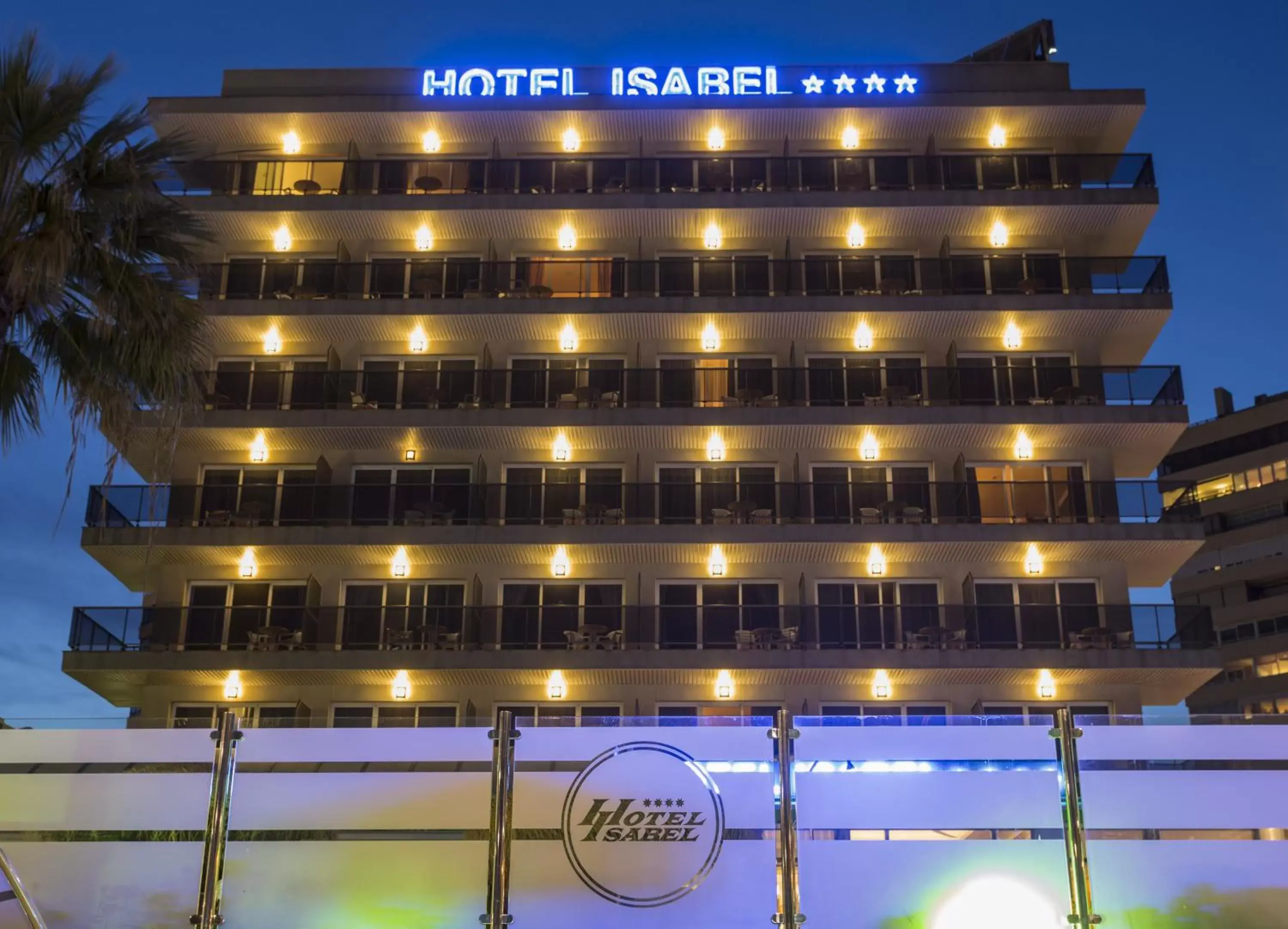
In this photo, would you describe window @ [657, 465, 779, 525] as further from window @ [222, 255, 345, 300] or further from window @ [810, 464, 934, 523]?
window @ [222, 255, 345, 300]

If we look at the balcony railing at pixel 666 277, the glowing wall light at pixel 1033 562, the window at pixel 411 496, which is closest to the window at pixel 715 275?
the balcony railing at pixel 666 277

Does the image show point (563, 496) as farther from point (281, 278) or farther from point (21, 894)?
point (21, 894)

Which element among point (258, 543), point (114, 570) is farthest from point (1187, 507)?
point (114, 570)

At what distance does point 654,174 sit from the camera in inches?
1660

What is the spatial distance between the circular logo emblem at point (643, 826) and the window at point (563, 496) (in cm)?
2780

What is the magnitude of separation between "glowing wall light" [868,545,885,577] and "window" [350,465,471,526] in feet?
35.4

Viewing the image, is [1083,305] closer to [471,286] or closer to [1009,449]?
[1009,449]

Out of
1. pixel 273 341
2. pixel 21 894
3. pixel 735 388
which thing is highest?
pixel 273 341

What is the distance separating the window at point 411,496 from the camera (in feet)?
126

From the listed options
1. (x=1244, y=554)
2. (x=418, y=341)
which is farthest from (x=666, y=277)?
(x=1244, y=554)

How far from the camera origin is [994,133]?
42938 millimetres

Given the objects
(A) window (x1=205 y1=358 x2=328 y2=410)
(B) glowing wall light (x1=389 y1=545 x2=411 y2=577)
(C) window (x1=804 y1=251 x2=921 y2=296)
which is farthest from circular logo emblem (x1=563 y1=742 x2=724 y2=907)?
(C) window (x1=804 y1=251 x2=921 y2=296)

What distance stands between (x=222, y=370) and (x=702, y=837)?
33.9 m

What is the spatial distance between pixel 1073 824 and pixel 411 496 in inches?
1203
